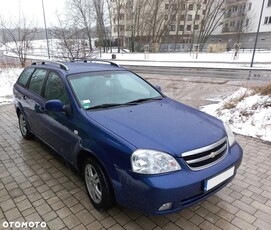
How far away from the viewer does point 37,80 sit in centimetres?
405

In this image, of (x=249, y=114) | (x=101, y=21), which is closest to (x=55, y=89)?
(x=249, y=114)

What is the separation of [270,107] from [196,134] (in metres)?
3.91

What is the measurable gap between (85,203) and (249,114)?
4394mm

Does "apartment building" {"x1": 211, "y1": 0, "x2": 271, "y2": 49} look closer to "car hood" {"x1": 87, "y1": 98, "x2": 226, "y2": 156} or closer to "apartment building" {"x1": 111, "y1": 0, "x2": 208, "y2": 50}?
Result: "apartment building" {"x1": 111, "y1": 0, "x2": 208, "y2": 50}

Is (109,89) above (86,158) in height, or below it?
above

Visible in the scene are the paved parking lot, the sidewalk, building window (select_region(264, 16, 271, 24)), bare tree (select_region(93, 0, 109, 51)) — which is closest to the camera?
the paved parking lot

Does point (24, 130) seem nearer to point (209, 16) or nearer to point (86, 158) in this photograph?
point (86, 158)

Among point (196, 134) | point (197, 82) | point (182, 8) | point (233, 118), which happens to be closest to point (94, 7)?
point (182, 8)

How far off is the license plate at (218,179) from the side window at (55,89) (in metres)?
1.93

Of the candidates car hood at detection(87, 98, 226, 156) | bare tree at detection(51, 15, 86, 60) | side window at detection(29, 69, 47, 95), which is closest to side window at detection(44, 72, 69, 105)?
side window at detection(29, 69, 47, 95)

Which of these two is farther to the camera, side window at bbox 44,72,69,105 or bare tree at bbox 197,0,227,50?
bare tree at bbox 197,0,227,50

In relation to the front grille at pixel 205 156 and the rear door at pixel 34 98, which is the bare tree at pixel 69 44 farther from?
the front grille at pixel 205 156

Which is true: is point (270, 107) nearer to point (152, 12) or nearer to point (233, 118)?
point (233, 118)

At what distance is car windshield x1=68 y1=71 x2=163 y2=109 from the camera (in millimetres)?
3043
